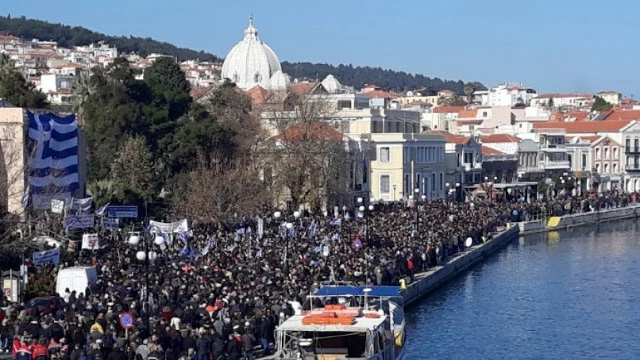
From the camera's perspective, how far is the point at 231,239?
3494 cm

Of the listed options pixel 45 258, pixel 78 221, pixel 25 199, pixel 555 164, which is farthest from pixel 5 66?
pixel 555 164

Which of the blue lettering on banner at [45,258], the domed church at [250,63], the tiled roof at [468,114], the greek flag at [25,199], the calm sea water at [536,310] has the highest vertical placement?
the domed church at [250,63]

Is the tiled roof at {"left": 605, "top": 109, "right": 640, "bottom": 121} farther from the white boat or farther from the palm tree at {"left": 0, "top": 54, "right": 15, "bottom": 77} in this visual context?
the white boat

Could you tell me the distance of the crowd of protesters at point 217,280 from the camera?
18.8m

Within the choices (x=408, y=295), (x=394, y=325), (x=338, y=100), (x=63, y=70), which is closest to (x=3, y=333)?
A: (x=394, y=325)

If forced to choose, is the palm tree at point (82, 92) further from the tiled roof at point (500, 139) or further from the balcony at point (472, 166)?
the tiled roof at point (500, 139)

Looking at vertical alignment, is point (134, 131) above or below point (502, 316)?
above

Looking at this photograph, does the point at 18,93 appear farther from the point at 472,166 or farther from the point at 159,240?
the point at 472,166

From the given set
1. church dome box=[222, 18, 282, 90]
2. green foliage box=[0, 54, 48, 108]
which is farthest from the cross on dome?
green foliage box=[0, 54, 48, 108]

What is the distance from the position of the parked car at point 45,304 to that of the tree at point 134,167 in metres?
21.7

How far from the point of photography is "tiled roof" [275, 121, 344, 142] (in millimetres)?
52125

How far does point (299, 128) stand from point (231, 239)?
729 inches

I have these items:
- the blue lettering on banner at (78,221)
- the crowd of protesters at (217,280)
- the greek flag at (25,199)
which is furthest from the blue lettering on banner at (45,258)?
the greek flag at (25,199)

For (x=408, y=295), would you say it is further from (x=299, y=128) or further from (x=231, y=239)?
(x=299, y=128)
